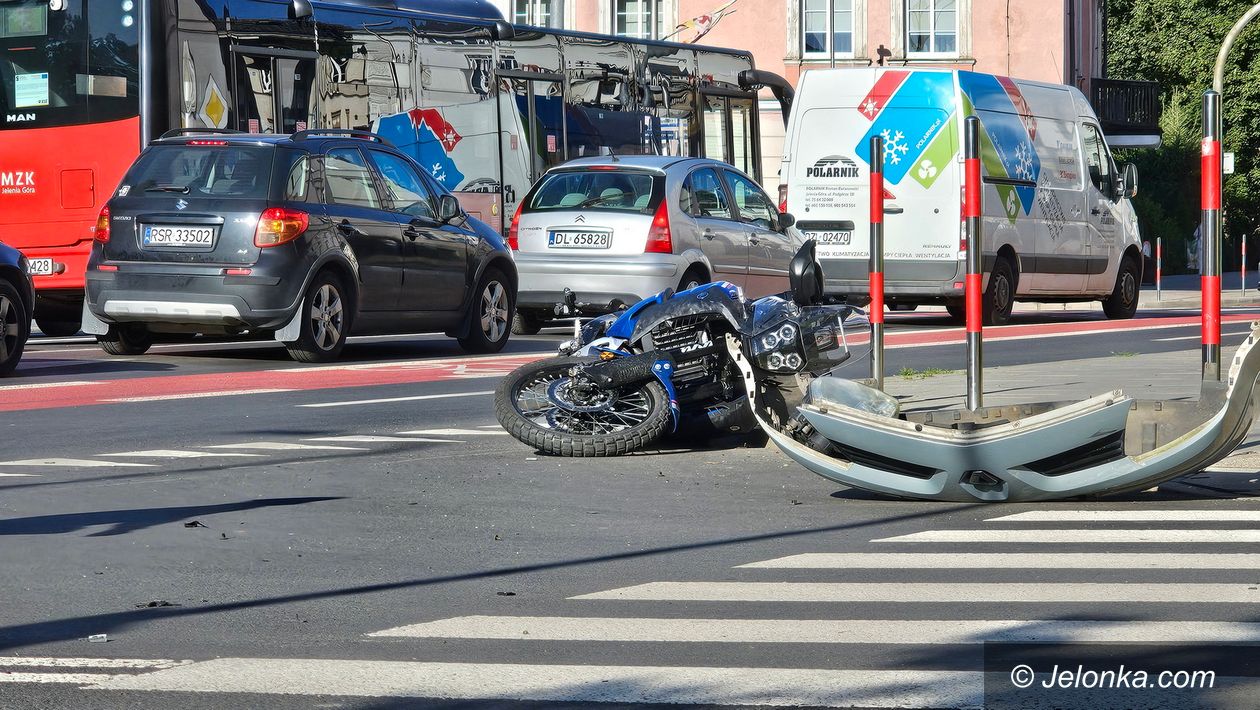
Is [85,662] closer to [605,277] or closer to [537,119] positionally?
[605,277]

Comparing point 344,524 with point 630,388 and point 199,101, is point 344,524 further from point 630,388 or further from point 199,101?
point 199,101

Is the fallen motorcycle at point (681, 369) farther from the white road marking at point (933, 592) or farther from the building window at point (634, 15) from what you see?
the building window at point (634, 15)

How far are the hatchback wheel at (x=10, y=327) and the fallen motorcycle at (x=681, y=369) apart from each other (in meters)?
5.86

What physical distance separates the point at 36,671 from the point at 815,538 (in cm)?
308

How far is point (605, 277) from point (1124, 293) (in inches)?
387

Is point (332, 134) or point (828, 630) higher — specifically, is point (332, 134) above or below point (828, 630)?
above

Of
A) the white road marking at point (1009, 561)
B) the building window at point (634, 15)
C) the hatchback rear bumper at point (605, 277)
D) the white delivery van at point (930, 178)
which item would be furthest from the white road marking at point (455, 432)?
the building window at point (634, 15)

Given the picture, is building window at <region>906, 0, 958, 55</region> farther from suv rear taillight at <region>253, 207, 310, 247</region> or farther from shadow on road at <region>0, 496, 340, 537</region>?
shadow on road at <region>0, 496, 340, 537</region>

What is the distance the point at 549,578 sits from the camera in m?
6.20

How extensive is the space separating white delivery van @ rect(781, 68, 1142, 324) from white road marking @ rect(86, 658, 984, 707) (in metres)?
15.5

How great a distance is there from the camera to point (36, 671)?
4801 mm

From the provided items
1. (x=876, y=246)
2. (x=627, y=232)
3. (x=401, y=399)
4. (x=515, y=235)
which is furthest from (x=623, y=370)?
(x=515, y=235)

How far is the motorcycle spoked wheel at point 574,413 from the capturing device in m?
9.49

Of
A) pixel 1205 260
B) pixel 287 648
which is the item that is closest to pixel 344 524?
pixel 287 648
